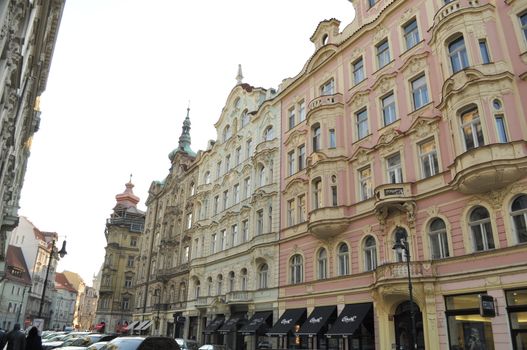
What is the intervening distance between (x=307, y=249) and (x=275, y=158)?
8.59 metres

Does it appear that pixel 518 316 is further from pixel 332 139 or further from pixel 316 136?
pixel 316 136

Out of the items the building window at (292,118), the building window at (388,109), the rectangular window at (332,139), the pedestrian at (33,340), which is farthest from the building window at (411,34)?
the pedestrian at (33,340)

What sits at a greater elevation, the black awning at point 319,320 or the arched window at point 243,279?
the arched window at point 243,279

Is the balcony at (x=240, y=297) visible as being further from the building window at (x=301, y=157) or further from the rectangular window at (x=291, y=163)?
the building window at (x=301, y=157)

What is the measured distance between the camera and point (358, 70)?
27.3 meters

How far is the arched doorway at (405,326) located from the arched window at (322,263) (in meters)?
5.54

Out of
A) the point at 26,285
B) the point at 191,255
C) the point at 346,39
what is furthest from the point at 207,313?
the point at 26,285

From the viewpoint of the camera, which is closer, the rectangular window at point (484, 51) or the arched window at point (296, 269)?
the rectangular window at point (484, 51)

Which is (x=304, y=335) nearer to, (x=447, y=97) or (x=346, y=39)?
(x=447, y=97)

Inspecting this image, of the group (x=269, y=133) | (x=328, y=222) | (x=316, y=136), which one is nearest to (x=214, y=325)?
(x=328, y=222)

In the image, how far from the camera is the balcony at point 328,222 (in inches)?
949

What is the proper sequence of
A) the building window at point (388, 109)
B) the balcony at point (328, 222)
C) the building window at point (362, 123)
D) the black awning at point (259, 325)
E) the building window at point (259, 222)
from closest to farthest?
the building window at point (388, 109) < the balcony at point (328, 222) < the building window at point (362, 123) < the black awning at point (259, 325) < the building window at point (259, 222)

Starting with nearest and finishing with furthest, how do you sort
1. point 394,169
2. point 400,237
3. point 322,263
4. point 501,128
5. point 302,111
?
point 501,128
point 400,237
point 394,169
point 322,263
point 302,111

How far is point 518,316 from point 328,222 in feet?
34.4
